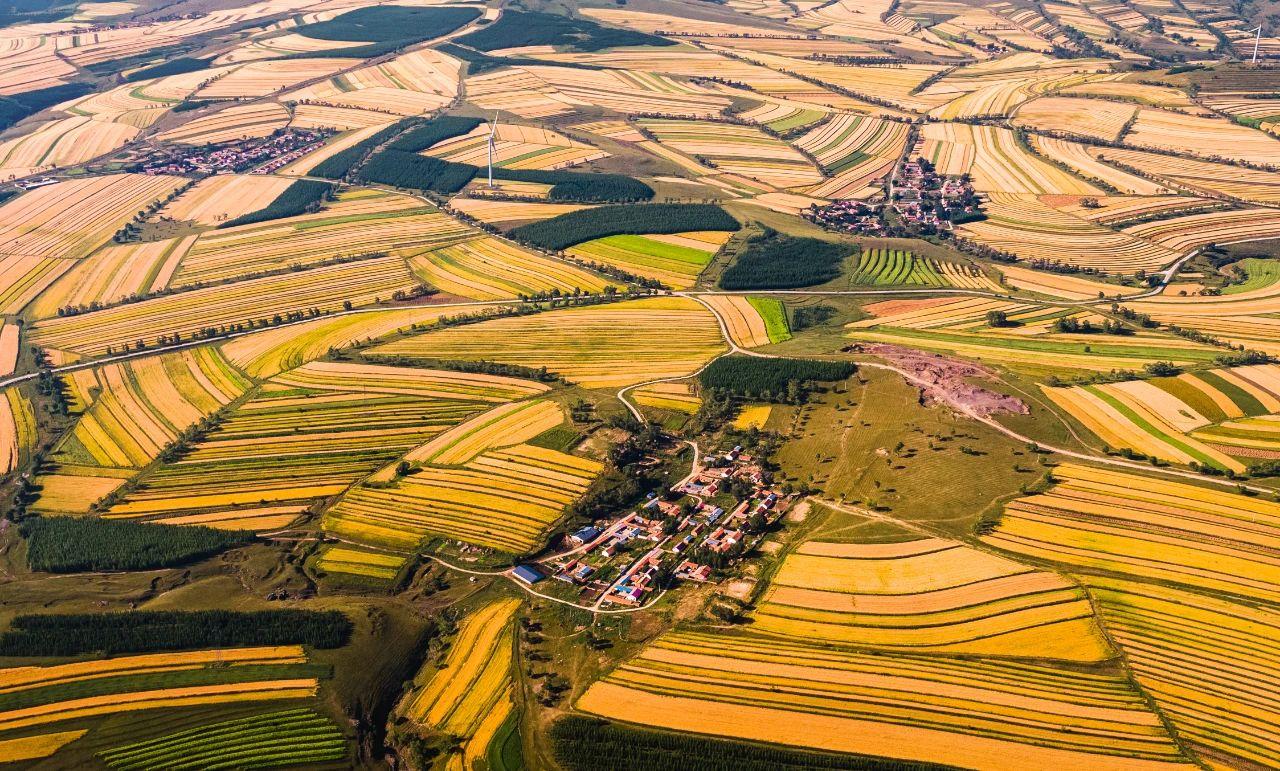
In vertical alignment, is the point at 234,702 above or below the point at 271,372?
below

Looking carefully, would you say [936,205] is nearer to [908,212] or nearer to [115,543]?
[908,212]

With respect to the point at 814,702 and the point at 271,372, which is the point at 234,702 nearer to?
the point at 814,702

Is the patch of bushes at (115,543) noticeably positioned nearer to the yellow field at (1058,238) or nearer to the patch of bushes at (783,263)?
the patch of bushes at (783,263)

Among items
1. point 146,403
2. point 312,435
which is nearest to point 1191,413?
point 312,435

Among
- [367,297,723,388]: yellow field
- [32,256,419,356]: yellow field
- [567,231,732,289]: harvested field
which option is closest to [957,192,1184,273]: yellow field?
[567,231,732,289]: harvested field

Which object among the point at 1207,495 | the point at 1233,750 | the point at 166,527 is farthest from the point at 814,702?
the point at 166,527
